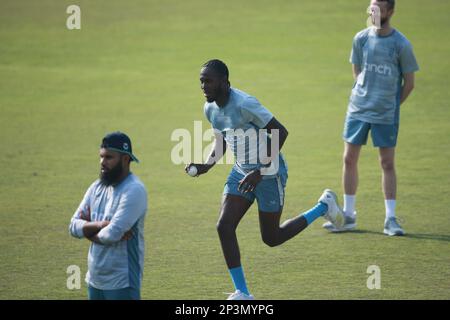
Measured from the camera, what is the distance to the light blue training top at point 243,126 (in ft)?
29.2

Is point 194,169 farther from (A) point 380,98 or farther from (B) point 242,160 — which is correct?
(A) point 380,98

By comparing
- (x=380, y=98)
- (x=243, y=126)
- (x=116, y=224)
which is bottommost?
(x=116, y=224)

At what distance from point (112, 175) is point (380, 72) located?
16.4ft

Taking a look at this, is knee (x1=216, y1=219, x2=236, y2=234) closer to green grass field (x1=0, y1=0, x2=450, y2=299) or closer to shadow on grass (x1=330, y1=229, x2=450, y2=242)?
green grass field (x1=0, y1=0, x2=450, y2=299)

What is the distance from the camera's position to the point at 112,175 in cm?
737

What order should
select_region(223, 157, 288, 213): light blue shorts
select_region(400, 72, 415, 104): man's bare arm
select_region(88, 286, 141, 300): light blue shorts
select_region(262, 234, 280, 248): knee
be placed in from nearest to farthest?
select_region(88, 286, 141, 300): light blue shorts → select_region(223, 157, 288, 213): light blue shorts → select_region(262, 234, 280, 248): knee → select_region(400, 72, 415, 104): man's bare arm

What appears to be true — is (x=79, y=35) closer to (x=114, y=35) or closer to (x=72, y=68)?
(x=114, y=35)

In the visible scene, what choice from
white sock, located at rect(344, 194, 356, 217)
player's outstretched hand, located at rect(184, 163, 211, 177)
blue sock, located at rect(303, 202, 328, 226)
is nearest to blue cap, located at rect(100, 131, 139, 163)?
player's outstretched hand, located at rect(184, 163, 211, 177)

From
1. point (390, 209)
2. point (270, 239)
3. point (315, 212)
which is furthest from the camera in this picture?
point (390, 209)

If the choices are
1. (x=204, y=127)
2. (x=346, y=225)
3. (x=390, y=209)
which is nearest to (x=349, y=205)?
(x=346, y=225)

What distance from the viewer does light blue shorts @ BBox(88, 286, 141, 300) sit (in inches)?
288
